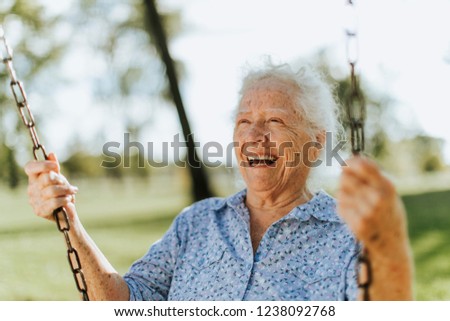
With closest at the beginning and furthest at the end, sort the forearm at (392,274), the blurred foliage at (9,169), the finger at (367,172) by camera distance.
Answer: the finger at (367,172), the forearm at (392,274), the blurred foliage at (9,169)

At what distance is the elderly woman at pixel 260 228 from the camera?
6.75 ft

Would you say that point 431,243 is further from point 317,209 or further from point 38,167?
point 38,167

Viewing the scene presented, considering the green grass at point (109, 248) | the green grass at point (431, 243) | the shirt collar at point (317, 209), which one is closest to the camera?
the shirt collar at point (317, 209)

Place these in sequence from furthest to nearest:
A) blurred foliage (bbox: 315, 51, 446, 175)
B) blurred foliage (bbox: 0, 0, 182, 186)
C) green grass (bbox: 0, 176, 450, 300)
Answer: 1. blurred foliage (bbox: 315, 51, 446, 175)
2. blurred foliage (bbox: 0, 0, 182, 186)
3. green grass (bbox: 0, 176, 450, 300)

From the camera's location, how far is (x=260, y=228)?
2.30 meters

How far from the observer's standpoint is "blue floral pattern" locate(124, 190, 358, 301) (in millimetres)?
2053

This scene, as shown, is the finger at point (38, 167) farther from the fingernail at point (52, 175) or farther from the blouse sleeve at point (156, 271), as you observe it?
the blouse sleeve at point (156, 271)

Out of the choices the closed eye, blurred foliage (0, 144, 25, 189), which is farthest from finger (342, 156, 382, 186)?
blurred foliage (0, 144, 25, 189)

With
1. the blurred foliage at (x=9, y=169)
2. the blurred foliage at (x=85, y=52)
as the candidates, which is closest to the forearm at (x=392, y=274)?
the blurred foliage at (x=85, y=52)

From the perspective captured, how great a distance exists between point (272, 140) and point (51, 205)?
89 centimetres

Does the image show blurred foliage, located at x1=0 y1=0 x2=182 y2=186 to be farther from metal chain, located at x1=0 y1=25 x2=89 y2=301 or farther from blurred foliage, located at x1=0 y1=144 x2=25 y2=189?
metal chain, located at x1=0 y1=25 x2=89 y2=301

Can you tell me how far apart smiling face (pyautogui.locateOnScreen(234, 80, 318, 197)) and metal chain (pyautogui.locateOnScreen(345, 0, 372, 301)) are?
0.57 metres

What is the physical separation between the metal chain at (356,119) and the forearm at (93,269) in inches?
36.1
